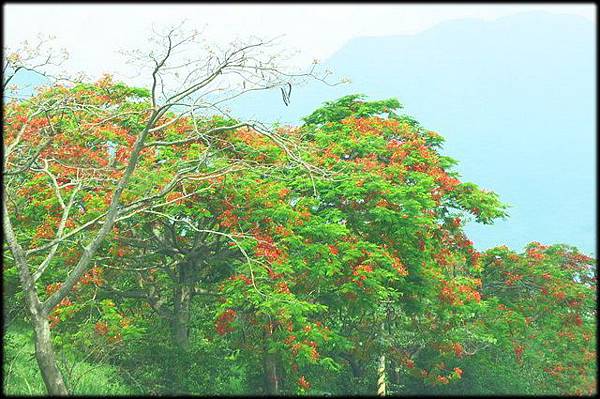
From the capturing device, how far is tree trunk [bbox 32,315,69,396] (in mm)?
9750

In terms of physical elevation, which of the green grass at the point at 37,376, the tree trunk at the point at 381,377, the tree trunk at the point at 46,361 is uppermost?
the tree trunk at the point at 46,361

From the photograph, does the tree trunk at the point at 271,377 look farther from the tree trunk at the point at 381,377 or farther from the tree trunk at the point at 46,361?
the tree trunk at the point at 46,361

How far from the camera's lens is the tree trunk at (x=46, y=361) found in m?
9.75

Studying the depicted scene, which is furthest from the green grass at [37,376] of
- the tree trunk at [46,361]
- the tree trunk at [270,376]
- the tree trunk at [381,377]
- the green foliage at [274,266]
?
the tree trunk at [381,377]

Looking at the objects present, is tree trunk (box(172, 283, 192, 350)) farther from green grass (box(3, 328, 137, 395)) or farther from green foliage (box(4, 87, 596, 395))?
green grass (box(3, 328, 137, 395))

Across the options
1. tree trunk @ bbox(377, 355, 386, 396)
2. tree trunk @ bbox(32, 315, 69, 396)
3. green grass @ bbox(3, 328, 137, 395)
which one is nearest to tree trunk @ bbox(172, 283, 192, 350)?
green grass @ bbox(3, 328, 137, 395)

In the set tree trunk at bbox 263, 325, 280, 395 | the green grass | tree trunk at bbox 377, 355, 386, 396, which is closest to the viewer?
the green grass

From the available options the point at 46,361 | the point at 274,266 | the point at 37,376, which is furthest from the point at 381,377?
the point at 46,361

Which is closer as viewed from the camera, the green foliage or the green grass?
the green grass

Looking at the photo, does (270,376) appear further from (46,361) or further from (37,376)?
(46,361)

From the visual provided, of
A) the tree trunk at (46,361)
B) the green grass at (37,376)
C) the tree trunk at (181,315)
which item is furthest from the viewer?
the tree trunk at (181,315)

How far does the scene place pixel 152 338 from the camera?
15742 mm

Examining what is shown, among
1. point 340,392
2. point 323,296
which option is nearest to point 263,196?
point 323,296

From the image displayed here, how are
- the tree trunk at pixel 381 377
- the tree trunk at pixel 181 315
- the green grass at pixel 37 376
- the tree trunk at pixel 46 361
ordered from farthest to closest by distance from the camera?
the tree trunk at pixel 381 377
the tree trunk at pixel 181 315
the green grass at pixel 37 376
the tree trunk at pixel 46 361
